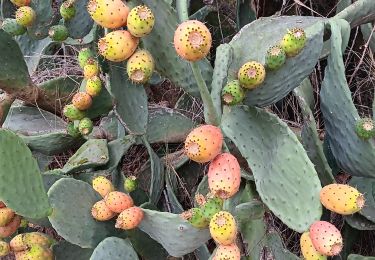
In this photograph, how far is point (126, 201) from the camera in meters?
1.44

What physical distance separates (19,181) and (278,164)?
62 centimetres

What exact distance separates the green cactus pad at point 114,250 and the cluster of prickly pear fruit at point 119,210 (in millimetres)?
57

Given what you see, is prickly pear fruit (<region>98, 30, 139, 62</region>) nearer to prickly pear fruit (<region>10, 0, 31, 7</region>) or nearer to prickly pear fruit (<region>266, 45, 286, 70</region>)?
prickly pear fruit (<region>266, 45, 286, 70</region>)

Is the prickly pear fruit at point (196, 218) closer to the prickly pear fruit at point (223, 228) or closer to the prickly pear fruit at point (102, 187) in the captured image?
the prickly pear fruit at point (223, 228)

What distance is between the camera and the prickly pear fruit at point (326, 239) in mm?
1144

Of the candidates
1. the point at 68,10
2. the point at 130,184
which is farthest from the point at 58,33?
the point at 130,184

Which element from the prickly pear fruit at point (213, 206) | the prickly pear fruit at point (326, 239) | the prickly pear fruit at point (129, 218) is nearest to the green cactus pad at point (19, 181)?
the prickly pear fruit at point (129, 218)

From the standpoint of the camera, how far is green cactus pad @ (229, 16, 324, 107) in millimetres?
1341

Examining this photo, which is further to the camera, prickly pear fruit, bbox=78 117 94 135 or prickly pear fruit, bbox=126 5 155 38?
prickly pear fruit, bbox=78 117 94 135

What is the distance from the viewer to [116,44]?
124 cm

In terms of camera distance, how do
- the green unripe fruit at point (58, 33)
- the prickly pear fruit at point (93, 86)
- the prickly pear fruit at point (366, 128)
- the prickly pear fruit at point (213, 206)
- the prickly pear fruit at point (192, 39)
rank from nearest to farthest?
the prickly pear fruit at point (192, 39), the prickly pear fruit at point (213, 206), the prickly pear fruit at point (366, 128), the prickly pear fruit at point (93, 86), the green unripe fruit at point (58, 33)

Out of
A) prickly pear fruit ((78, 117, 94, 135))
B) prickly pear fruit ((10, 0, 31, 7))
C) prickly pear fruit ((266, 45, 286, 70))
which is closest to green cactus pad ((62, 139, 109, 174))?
prickly pear fruit ((78, 117, 94, 135))

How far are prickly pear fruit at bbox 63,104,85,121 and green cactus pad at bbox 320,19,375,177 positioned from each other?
0.71m

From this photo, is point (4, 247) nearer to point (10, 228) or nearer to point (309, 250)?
point (10, 228)
